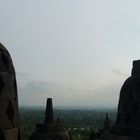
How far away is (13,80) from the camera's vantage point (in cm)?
1022

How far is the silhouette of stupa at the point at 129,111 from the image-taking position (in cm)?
1823

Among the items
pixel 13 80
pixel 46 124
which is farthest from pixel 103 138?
pixel 13 80

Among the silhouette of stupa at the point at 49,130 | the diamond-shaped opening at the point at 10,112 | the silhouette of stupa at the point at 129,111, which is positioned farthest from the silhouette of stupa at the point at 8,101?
the silhouette of stupa at the point at 49,130

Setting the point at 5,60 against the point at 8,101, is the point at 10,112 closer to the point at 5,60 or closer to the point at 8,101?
the point at 8,101

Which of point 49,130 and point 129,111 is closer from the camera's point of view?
point 129,111

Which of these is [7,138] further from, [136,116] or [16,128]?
[136,116]

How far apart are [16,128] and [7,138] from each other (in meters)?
Result: 0.41

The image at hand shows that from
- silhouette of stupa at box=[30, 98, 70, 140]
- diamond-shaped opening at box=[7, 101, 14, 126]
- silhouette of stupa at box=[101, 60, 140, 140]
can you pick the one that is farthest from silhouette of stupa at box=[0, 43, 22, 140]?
silhouette of stupa at box=[30, 98, 70, 140]

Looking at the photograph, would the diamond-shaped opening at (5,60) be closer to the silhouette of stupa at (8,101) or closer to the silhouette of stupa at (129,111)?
the silhouette of stupa at (8,101)

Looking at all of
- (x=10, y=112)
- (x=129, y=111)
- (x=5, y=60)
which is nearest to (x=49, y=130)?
(x=129, y=111)

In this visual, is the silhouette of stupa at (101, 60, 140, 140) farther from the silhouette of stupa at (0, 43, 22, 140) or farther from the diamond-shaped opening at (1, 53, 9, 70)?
the diamond-shaped opening at (1, 53, 9, 70)

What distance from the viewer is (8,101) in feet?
32.4

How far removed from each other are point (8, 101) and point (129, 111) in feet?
32.5

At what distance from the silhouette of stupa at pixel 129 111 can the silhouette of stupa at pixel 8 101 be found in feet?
29.5
